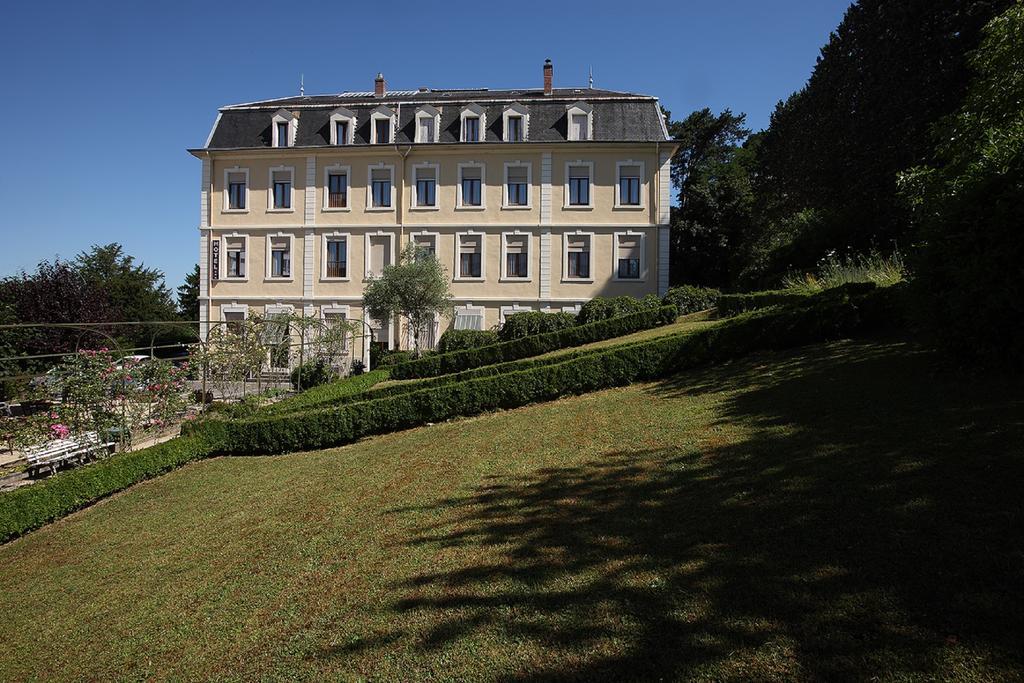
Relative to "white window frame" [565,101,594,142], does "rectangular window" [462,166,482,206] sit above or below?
below

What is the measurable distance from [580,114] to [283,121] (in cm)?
1469

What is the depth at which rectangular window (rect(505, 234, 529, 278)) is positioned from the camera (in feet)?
94.3

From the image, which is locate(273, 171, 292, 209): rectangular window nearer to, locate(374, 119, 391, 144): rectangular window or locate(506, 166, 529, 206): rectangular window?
locate(374, 119, 391, 144): rectangular window

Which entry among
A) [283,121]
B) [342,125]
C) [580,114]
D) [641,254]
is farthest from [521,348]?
[283,121]

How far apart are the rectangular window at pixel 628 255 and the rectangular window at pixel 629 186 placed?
5.47 feet

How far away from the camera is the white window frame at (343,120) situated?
97.1ft

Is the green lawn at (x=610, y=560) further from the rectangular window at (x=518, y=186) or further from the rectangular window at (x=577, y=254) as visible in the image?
the rectangular window at (x=518, y=186)

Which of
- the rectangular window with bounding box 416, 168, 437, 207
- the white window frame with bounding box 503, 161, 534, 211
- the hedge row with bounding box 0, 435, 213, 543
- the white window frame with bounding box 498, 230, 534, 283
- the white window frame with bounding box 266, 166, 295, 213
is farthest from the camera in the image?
the white window frame with bounding box 266, 166, 295, 213

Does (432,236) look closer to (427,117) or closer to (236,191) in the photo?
(427,117)

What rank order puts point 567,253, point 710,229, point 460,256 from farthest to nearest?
point 710,229 → point 460,256 → point 567,253

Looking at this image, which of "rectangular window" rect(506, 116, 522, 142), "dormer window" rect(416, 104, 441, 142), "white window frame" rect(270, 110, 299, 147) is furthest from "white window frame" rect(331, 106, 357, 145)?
"rectangular window" rect(506, 116, 522, 142)

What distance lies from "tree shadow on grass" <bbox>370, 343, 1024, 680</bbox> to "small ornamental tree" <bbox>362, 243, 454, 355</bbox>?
18.8 m

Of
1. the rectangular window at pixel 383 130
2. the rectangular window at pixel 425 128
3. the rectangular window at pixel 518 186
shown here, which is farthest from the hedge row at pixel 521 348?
the rectangular window at pixel 383 130

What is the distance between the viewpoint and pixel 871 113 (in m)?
22.8
